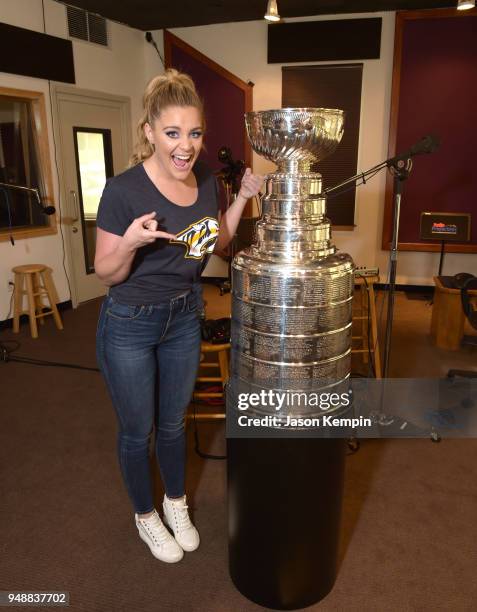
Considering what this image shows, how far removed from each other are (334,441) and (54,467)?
59.8 inches

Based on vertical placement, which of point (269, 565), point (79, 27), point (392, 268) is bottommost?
point (269, 565)

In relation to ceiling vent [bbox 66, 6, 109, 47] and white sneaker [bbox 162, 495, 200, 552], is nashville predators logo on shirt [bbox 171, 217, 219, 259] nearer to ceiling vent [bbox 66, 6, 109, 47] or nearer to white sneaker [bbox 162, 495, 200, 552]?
white sneaker [bbox 162, 495, 200, 552]

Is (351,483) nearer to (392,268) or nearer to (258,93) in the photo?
(392,268)

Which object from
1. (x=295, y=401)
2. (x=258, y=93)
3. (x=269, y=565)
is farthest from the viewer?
(x=258, y=93)

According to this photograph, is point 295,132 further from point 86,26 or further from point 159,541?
point 86,26

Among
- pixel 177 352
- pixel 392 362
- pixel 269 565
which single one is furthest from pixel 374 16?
pixel 269 565

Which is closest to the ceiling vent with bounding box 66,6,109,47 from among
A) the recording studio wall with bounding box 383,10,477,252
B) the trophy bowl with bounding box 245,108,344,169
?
the recording studio wall with bounding box 383,10,477,252

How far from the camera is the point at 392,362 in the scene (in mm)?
3494

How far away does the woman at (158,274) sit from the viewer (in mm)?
1273

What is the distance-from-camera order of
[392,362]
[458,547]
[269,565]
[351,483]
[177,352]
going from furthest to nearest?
[392,362] < [351,483] < [458,547] < [177,352] < [269,565]

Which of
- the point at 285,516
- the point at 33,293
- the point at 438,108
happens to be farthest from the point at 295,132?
the point at 438,108

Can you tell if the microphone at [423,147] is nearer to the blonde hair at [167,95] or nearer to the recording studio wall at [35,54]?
the blonde hair at [167,95]

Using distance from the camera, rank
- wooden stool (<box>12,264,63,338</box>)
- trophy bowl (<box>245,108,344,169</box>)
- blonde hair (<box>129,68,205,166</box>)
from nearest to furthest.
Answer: trophy bowl (<box>245,108,344,169</box>), blonde hair (<box>129,68,205,166</box>), wooden stool (<box>12,264,63,338</box>)

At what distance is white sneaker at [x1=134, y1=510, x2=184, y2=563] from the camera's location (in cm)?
170
